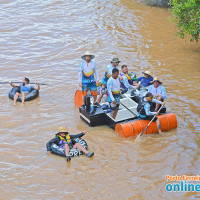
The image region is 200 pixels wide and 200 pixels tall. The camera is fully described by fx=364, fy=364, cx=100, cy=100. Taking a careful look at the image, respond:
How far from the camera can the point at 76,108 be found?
13.2m

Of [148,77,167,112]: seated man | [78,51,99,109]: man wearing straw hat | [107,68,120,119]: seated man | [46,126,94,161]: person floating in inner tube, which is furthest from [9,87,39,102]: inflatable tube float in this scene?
[148,77,167,112]: seated man

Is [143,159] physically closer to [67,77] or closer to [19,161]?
[19,161]

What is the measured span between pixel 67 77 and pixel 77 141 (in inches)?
228

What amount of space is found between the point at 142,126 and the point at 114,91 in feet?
4.53

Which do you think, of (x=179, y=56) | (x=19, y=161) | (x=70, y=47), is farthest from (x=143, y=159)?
(x=70, y=47)

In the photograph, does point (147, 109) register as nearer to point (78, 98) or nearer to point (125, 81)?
point (125, 81)

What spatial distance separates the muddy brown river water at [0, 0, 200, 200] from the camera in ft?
30.2

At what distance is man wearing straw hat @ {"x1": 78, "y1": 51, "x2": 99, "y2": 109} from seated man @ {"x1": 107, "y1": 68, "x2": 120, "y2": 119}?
21.7 inches

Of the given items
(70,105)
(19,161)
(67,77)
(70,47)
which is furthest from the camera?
(70,47)

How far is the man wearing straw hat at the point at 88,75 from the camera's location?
37.6 feet

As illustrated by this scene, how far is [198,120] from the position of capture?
40.2 ft

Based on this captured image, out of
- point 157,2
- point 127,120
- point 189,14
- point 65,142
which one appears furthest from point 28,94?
point 157,2

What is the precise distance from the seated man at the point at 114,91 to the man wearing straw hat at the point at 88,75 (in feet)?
1.81

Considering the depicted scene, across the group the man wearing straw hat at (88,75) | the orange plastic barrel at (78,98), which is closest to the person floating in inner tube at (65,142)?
the man wearing straw hat at (88,75)
